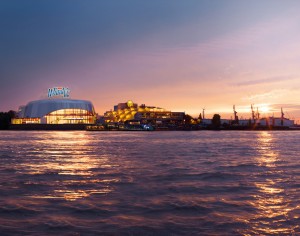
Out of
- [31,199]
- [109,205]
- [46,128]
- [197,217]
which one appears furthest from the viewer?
[46,128]

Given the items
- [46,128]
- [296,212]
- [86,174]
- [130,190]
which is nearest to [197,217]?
[296,212]

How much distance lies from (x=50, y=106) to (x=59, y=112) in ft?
15.9

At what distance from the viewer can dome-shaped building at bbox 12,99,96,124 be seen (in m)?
186

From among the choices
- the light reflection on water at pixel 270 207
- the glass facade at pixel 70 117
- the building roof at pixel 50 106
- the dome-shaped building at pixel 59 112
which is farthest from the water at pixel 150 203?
the building roof at pixel 50 106

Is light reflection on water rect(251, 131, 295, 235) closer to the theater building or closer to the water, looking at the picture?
the water

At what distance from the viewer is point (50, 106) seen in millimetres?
187125

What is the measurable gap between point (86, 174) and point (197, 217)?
32.4ft

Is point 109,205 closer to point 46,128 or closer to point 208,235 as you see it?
point 208,235

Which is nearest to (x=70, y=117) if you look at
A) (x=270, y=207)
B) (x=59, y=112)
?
(x=59, y=112)

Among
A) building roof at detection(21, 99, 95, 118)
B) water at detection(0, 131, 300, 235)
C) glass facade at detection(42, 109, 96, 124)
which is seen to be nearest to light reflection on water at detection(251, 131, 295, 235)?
water at detection(0, 131, 300, 235)

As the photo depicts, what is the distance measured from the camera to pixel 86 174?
19391 mm

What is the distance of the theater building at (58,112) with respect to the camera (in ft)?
611

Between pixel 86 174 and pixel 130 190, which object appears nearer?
pixel 130 190

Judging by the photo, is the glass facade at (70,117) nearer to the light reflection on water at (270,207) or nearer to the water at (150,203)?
the water at (150,203)
